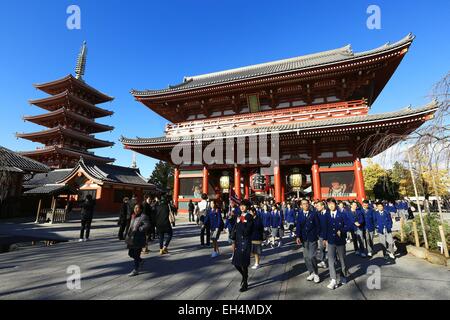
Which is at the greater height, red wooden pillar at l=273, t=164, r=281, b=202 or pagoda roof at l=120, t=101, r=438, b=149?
pagoda roof at l=120, t=101, r=438, b=149

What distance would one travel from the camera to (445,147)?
590 cm

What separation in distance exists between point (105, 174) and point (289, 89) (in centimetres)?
1875

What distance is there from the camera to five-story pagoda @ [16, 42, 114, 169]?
32781 millimetres

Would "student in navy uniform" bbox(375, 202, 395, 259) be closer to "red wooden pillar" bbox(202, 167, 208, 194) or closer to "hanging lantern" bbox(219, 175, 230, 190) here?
"hanging lantern" bbox(219, 175, 230, 190)

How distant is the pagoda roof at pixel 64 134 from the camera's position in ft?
107

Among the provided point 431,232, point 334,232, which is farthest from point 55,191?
point 431,232

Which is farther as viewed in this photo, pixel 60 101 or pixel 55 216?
pixel 60 101

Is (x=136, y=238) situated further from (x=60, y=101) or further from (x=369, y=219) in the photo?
(x=60, y=101)

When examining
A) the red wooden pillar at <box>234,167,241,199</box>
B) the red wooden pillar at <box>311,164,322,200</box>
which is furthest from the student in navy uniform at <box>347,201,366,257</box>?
the red wooden pillar at <box>234,167,241,199</box>

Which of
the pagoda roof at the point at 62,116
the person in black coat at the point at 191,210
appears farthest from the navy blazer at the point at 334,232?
the pagoda roof at the point at 62,116

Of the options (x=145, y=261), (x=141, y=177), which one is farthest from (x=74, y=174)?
(x=145, y=261)

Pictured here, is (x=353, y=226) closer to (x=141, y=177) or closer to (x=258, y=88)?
(x=258, y=88)

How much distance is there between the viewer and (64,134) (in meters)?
33.0

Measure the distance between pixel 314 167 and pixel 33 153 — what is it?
3694 cm
